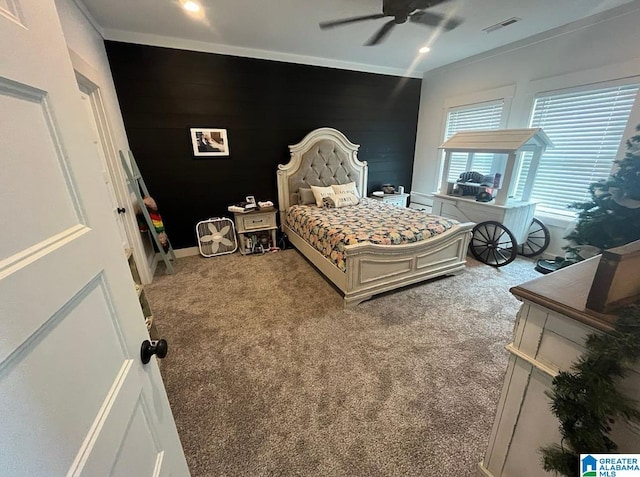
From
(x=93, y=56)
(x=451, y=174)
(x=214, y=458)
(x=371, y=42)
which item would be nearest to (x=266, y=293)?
(x=214, y=458)

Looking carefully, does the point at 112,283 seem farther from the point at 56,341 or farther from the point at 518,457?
the point at 518,457

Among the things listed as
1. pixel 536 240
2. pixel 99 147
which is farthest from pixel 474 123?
pixel 99 147

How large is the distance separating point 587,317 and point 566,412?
0.27m

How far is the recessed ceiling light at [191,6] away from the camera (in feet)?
7.88

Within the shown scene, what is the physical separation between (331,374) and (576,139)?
377cm

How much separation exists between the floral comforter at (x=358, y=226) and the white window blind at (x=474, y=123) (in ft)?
5.08

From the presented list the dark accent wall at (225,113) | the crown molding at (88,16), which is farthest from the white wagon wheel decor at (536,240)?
the crown molding at (88,16)

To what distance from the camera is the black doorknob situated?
0.82m

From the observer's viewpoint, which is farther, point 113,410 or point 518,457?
point 518,457

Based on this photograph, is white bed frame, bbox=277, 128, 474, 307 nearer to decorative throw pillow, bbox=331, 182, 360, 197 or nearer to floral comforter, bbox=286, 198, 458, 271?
floral comforter, bbox=286, 198, 458, 271

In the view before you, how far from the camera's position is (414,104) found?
4781mm

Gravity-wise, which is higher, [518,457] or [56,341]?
[56,341]

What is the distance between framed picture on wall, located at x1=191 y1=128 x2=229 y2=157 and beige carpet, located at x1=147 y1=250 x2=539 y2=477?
5.84 feet

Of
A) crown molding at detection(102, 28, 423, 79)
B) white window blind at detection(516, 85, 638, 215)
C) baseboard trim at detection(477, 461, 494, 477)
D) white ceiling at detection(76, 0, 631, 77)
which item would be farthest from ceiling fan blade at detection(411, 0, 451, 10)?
baseboard trim at detection(477, 461, 494, 477)
